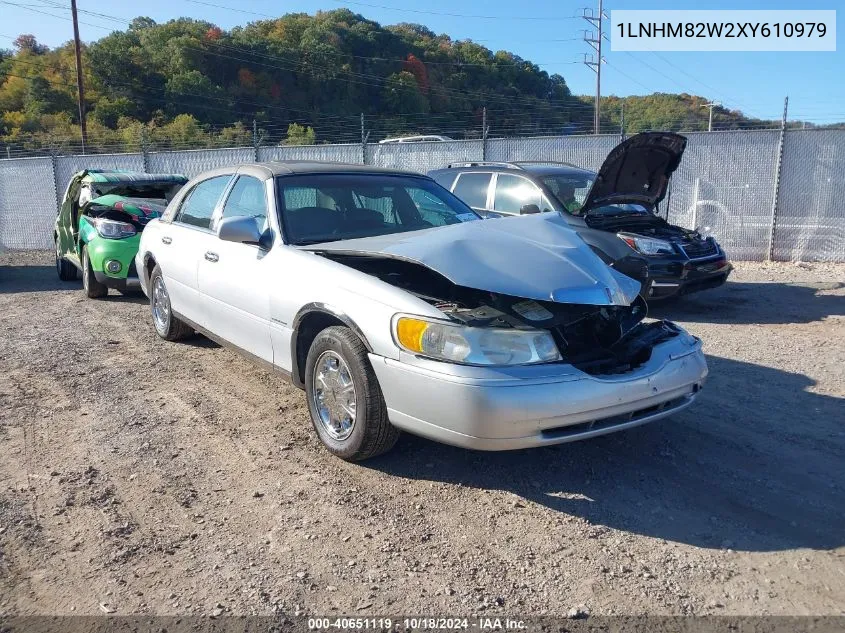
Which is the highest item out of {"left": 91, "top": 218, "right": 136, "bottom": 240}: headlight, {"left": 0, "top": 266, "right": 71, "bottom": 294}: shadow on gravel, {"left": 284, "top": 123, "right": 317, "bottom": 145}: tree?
{"left": 284, "top": 123, "right": 317, "bottom": 145}: tree

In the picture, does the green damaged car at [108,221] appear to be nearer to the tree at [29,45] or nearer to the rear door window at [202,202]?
the rear door window at [202,202]

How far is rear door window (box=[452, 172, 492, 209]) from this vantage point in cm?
837

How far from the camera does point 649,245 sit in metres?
Answer: 7.47

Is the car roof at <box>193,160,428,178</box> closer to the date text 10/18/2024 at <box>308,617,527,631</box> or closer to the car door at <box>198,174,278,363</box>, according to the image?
the car door at <box>198,174,278,363</box>

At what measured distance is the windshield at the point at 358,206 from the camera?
177 inches

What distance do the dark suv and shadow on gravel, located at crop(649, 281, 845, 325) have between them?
428mm

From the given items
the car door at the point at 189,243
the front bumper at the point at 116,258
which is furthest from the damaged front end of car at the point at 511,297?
the front bumper at the point at 116,258

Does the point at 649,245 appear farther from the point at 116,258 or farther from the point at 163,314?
the point at 116,258

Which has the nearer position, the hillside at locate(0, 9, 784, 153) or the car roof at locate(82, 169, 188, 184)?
the car roof at locate(82, 169, 188, 184)

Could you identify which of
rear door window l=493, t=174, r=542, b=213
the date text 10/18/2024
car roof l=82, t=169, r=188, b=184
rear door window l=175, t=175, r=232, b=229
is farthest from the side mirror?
car roof l=82, t=169, r=188, b=184

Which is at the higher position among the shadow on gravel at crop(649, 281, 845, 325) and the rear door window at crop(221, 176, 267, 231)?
the rear door window at crop(221, 176, 267, 231)

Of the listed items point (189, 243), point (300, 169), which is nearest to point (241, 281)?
point (300, 169)

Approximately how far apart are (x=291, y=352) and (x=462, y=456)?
1.18 meters

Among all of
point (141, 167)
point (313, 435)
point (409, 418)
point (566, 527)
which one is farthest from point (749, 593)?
point (141, 167)
